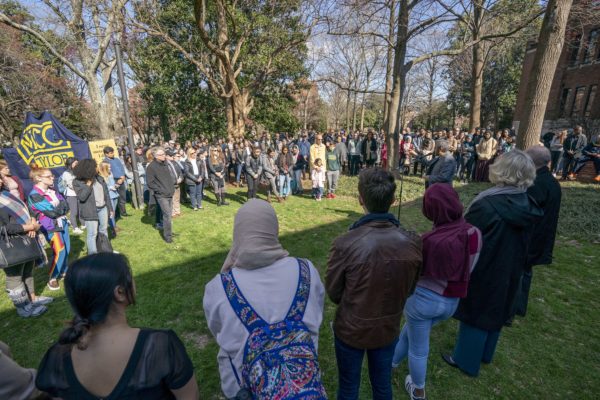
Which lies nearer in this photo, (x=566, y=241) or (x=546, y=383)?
(x=546, y=383)

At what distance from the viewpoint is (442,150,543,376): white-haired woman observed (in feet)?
8.22

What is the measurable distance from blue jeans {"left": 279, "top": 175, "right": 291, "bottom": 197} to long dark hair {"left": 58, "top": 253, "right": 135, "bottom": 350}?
8.41 metres

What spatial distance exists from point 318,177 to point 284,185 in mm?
1203

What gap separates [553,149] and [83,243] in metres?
15.5

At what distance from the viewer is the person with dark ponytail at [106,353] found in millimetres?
1234

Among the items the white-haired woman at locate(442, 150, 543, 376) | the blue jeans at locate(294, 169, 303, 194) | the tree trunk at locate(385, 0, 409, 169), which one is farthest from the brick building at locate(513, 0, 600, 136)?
the white-haired woman at locate(442, 150, 543, 376)

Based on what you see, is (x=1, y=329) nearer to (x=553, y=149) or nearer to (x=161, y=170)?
(x=161, y=170)

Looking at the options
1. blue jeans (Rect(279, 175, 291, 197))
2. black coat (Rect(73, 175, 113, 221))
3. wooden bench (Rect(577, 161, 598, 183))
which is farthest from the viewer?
wooden bench (Rect(577, 161, 598, 183))

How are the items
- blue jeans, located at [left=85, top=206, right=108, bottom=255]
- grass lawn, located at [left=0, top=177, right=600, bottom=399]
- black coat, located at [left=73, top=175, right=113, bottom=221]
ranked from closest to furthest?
grass lawn, located at [left=0, top=177, right=600, bottom=399]
black coat, located at [left=73, top=175, right=113, bottom=221]
blue jeans, located at [left=85, top=206, right=108, bottom=255]

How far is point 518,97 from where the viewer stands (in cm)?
2589

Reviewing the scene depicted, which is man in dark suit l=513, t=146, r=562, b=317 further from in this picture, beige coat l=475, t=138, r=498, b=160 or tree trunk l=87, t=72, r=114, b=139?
tree trunk l=87, t=72, r=114, b=139

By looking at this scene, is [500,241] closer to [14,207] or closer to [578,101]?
[14,207]

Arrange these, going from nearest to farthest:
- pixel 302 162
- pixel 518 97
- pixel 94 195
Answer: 1. pixel 94 195
2. pixel 302 162
3. pixel 518 97

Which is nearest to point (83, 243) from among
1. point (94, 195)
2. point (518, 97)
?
point (94, 195)
